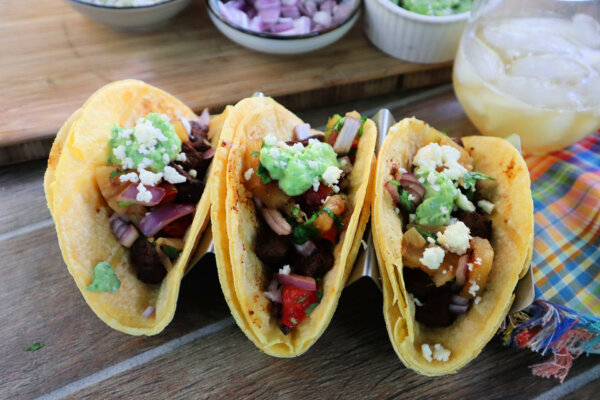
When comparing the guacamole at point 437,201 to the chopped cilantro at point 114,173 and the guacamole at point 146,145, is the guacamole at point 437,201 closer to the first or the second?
the guacamole at point 146,145

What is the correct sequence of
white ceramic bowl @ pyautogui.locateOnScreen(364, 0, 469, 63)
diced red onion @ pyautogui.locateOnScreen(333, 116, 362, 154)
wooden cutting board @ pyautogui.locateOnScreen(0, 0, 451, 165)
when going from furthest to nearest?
white ceramic bowl @ pyautogui.locateOnScreen(364, 0, 469, 63)
wooden cutting board @ pyautogui.locateOnScreen(0, 0, 451, 165)
diced red onion @ pyautogui.locateOnScreen(333, 116, 362, 154)

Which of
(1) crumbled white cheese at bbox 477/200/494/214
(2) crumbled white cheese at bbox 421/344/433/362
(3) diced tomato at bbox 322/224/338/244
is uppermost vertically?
(1) crumbled white cheese at bbox 477/200/494/214

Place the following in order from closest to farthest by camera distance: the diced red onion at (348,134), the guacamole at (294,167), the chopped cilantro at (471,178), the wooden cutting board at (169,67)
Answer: the guacamole at (294,167) < the chopped cilantro at (471,178) < the diced red onion at (348,134) < the wooden cutting board at (169,67)

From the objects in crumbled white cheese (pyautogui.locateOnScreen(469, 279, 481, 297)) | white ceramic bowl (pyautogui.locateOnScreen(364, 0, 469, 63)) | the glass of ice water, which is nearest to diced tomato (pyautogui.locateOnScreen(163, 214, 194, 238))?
crumbled white cheese (pyautogui.locateOnScreen(469, 279, 481, 297))

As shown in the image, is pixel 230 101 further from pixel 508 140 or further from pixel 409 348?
pixel 409 348

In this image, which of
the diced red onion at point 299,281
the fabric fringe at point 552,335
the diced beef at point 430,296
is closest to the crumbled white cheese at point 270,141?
the diced red onion at point 299,281

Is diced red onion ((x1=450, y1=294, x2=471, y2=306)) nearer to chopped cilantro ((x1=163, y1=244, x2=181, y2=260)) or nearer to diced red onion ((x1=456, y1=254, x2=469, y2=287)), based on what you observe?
diced red onion ((x1=456, y1=254, x2=469, y2=287))
